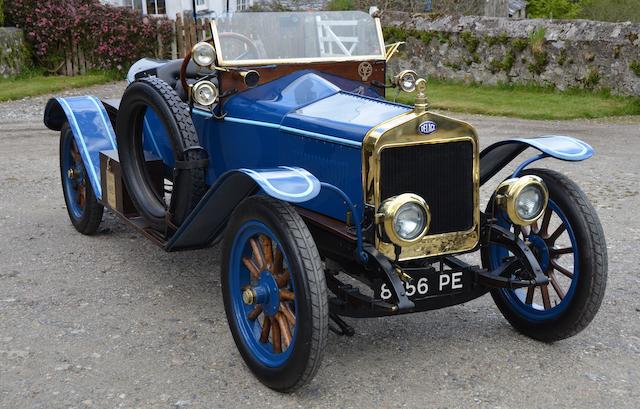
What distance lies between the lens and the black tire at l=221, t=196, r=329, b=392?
3.29m

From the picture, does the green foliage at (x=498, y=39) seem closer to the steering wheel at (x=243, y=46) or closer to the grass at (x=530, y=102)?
the grass at (x=530, y=102)

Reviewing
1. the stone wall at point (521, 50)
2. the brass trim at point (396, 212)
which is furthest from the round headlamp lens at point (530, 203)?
the stone wall at point (521, 50)

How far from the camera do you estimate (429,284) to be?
146 inches

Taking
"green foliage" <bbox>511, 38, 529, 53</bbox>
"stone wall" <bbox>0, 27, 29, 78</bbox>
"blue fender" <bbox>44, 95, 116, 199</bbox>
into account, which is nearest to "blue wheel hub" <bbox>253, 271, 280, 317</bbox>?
"blue fender" <bbox>44, 95, 116, 199</bbox>

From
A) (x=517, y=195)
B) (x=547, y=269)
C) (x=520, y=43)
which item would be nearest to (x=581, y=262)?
(x=547, y=269)

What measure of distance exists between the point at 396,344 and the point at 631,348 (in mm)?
1191

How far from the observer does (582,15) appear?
96.3 ft

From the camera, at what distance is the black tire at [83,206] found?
582cm

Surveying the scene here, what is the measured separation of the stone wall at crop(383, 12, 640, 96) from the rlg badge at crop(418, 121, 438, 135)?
871 centimetres

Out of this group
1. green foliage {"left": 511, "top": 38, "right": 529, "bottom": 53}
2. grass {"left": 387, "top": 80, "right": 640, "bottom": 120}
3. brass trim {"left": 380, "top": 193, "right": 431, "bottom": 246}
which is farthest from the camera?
green foliage {"left": 511, "top": 38, "right": 529, "bottom": 53}

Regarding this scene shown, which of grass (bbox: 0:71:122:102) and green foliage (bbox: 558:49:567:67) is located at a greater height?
green foliage (bbox: 558:49:567:67)

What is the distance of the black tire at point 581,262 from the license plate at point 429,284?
542 mm

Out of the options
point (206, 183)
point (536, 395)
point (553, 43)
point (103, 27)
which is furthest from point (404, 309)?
point (103, 27)

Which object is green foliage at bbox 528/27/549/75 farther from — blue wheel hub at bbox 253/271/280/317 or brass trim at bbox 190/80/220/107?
blue wheel hub at bbox 253/271/280/317
